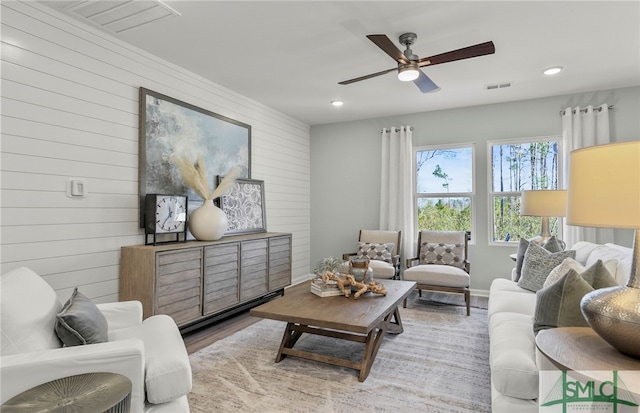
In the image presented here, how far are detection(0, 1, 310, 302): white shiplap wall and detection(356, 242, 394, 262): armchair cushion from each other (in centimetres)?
288

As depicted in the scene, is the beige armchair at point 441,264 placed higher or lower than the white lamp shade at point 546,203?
lower

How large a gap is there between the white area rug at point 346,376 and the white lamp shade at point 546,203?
1.38 m

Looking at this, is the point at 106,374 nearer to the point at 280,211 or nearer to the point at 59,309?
the point at 59,309

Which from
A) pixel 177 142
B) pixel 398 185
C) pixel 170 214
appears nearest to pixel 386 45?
pixel 177 142

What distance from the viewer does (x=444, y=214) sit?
518 centimetres

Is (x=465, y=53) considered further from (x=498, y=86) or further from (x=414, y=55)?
(x=498, y=86)

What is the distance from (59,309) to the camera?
1.86m

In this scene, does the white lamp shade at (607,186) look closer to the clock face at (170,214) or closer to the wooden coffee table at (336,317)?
the wooden coffee table at (336,317)

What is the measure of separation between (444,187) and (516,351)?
3659 mm

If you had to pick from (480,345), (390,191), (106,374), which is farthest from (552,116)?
(106,374)

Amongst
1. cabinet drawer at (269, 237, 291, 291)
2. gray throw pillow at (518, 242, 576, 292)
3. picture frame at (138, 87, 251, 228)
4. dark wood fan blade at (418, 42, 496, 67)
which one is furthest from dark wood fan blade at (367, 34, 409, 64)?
cabinet drawer at (269, 237, 291, 291)

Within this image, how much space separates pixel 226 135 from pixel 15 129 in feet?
6.85

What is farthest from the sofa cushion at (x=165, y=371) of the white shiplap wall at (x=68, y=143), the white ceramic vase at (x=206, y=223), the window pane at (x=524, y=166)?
the window pane at (x=524, y=166)

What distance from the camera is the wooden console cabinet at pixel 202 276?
2.86 meters
